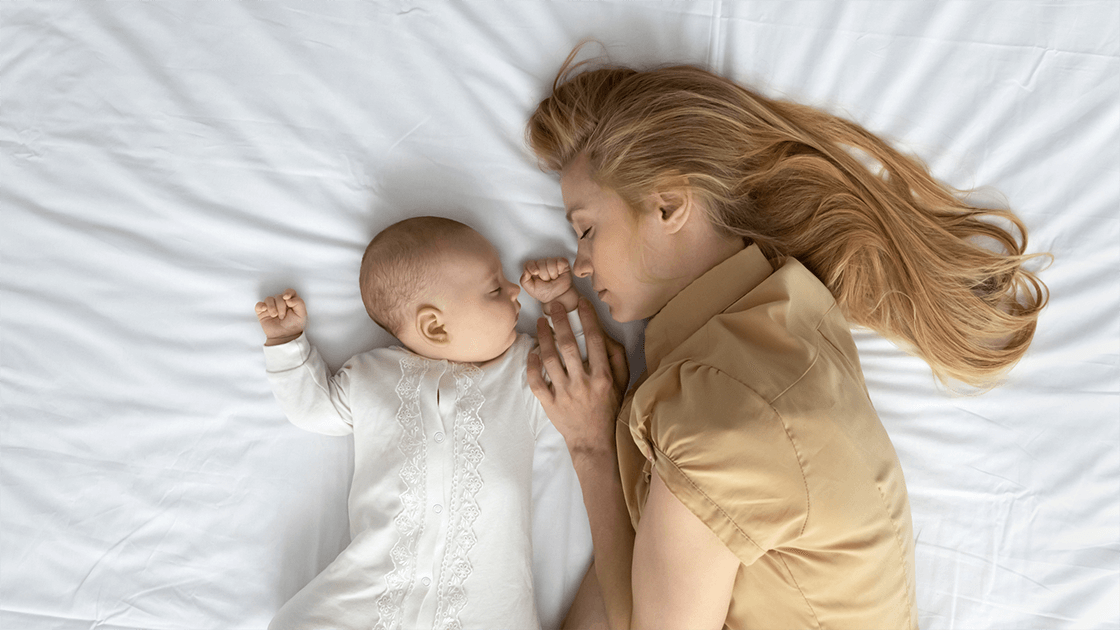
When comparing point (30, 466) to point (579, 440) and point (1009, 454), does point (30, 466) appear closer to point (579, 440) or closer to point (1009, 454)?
point (579, 440)

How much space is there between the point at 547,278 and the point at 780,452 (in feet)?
2.28

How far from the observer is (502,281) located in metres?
1.55

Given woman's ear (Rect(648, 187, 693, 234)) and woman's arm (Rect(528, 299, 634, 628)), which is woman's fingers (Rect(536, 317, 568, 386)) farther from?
woman's ear (Rect(648, 187, 693, 234))

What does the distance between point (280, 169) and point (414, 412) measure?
0.68m

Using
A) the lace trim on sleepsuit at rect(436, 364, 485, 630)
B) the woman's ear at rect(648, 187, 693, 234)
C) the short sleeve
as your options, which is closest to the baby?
the lace trim on sleepsuit at rect(436, 364, 485, 630)

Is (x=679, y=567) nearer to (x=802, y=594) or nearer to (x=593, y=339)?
(x=802, y=594)

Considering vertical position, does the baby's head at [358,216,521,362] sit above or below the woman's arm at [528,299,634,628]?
above

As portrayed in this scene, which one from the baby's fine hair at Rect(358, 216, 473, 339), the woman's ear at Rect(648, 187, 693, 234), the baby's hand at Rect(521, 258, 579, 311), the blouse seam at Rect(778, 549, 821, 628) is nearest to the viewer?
the blouse seam at Rect(778, 549, 821, 628)

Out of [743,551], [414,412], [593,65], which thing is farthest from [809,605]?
[593,65]

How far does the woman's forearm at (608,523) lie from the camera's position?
1.49 m

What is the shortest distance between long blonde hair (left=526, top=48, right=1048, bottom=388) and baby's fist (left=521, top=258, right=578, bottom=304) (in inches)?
9.4

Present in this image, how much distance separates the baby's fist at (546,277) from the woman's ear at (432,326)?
0.23 m

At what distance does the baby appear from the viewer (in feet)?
4.84

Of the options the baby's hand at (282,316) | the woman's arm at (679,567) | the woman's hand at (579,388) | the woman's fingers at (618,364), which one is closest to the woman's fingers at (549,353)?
the woman's hand at (579,388)
